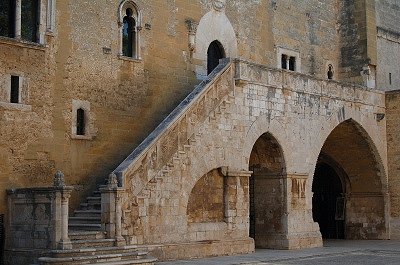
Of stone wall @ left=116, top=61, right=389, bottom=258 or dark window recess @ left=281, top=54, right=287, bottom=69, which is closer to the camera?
stone wall @ left=116, top=61, right=389, bottom=258

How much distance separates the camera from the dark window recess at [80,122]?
16.2 m

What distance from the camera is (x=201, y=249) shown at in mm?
15711

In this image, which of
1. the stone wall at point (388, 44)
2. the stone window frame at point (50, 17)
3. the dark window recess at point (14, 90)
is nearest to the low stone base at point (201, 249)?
the dark window recess at point (14, 90)

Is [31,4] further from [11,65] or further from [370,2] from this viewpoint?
[370,2]

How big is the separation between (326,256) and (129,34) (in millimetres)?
7301

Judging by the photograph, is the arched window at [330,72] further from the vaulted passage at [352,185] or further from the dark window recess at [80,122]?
the dark window recess at [80,122]

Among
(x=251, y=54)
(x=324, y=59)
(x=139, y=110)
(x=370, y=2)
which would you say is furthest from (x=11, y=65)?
(x=370, y=2)

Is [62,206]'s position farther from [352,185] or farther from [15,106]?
[352,185]

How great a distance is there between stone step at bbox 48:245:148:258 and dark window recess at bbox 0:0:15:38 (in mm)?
5197

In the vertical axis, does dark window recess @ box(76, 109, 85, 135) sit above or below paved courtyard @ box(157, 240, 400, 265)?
above

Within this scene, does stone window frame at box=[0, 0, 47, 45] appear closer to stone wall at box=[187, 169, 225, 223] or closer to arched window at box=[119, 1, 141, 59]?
arched window at box=[119, 1, 141, 59]

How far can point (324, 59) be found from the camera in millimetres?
24078

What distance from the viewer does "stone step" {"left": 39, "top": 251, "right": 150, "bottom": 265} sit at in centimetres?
1222

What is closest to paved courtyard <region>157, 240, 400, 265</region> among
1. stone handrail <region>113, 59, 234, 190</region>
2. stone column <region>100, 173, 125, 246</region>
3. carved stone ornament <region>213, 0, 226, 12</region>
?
stone column <region>100, 173, 125, 246</region>
